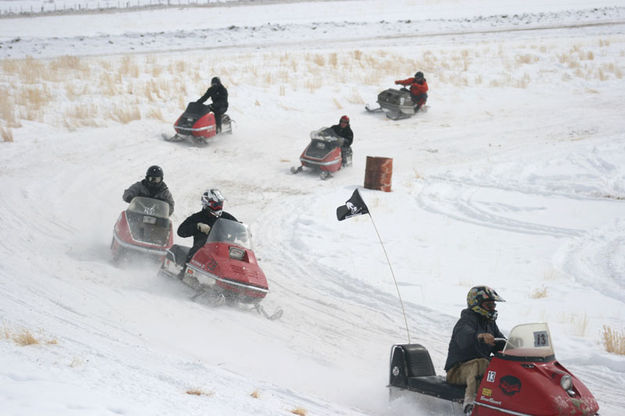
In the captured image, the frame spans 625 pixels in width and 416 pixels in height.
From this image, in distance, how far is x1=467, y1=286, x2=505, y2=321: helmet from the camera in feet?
22.2

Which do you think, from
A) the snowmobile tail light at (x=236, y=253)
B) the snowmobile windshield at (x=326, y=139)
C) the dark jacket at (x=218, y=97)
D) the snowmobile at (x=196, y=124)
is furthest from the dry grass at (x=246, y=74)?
the snowmobile tail light at (x=236, y=253)

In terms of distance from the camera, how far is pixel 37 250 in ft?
38.0

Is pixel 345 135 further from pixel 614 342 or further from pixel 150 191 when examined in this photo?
pixel 614 342

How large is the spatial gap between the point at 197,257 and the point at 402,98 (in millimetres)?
15737

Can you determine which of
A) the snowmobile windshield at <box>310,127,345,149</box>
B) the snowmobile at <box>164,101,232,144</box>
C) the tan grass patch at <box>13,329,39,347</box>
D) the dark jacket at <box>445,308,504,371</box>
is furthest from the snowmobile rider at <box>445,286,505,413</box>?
the snowmobile at <box>164,101,232,144</box>

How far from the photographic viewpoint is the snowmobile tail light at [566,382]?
5.77 m

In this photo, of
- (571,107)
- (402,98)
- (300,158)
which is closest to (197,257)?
(300,158)

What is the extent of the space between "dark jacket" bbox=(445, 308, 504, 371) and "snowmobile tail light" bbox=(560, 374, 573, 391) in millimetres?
906

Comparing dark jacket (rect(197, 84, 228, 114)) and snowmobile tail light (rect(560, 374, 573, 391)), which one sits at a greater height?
dark jacket (rect(197, 84, 228, 114))

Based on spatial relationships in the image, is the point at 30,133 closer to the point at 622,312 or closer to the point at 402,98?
the point at 402,98

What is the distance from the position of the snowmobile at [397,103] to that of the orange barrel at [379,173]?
764cm

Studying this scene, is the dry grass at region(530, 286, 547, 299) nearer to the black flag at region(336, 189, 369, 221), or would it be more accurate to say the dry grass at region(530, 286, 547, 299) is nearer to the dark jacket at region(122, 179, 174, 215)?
the black flag at region(336, 189, 369, 221)

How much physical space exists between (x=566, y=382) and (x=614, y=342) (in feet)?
10.5

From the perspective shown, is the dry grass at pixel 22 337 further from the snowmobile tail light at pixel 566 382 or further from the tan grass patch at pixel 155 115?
the tan grass patch at pixel 155 115
